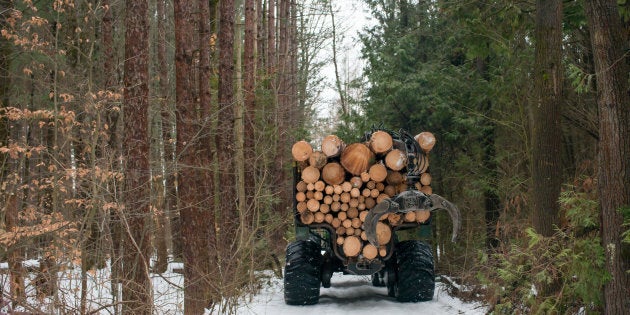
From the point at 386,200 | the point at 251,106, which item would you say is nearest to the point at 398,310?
the point at 386,200

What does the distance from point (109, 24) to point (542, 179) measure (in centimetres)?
968

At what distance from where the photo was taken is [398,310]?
10805mm

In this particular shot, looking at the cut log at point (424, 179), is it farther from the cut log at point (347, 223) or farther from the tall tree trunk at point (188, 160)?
the tall tree trunk at point (188, 160)

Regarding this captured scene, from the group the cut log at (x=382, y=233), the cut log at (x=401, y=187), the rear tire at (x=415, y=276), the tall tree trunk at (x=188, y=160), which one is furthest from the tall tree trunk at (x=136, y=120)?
the rear tire at (x=415, y=276)

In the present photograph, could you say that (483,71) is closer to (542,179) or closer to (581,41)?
(581,41)

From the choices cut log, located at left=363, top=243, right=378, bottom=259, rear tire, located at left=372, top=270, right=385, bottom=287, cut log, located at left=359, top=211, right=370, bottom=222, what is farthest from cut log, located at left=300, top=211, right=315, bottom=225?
rear tire, located at left=372, top=270, right=385, bottom=287

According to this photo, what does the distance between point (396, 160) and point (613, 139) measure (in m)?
4.16

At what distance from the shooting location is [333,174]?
36.2 feet

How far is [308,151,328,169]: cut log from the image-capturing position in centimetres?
1102

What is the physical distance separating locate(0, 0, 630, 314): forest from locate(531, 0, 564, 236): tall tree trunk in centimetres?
2

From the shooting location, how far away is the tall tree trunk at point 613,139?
23.7 feet

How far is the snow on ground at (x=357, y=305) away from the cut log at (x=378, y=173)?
2.19m

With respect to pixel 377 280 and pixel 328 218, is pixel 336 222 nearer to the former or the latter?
pixel 328 218

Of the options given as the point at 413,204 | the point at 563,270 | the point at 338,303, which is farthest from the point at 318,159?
the point at 563,270
